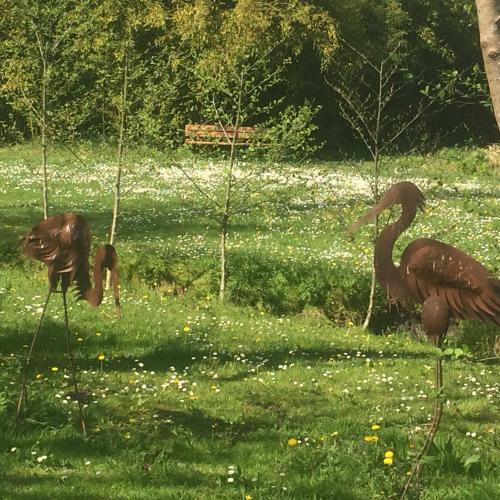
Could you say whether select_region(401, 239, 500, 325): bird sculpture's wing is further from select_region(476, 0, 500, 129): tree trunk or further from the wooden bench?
the wooden bench

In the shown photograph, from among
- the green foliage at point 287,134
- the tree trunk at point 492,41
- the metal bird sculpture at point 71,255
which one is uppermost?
the tree trunk at point 492,41

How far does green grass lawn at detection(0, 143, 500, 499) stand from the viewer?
550cm

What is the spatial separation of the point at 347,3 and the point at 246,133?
1010 inches

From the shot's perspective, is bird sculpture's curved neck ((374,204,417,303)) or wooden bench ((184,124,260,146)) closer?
bird sculpture's curved neck ((374,204,417,303))

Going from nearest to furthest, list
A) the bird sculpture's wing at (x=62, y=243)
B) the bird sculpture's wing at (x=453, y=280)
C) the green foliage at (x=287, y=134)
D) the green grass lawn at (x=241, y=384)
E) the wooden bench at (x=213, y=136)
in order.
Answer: the bird sculpture's wing at (x=453, y=280) → the green grass lawn at (x=241, y=384) → the bird sculpture's wing at (x=62, y=243) → the green foliage at (x=287, y=134) → the wooden bench at (x=213, y=136)

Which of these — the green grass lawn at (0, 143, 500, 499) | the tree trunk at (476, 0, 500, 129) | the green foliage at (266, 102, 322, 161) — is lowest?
the green grass lawn at (0, 143, 500, 499)

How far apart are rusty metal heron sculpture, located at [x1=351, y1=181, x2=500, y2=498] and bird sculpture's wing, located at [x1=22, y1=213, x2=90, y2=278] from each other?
2.19 metres

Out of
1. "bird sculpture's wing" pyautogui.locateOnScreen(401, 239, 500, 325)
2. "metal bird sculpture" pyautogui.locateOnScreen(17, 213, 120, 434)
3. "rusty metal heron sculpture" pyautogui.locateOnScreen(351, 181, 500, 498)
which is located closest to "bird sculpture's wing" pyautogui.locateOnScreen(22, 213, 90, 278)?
"metal bird sculpture" pyautogui.locateOnScreen(17, 213, 120, 434)

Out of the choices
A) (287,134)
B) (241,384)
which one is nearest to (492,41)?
(241,384)

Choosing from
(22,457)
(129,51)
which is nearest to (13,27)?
(129,51)

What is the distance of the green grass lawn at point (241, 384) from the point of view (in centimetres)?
550

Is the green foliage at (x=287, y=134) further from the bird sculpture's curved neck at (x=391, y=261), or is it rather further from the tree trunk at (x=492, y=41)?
the bird sculpture's curved neck at (x=391, y=261)

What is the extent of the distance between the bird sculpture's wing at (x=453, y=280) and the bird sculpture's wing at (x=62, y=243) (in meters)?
2.34


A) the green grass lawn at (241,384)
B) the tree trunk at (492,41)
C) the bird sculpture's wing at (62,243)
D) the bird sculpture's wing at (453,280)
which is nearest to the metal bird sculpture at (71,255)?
the bird sculpture's wing at (62,243)
